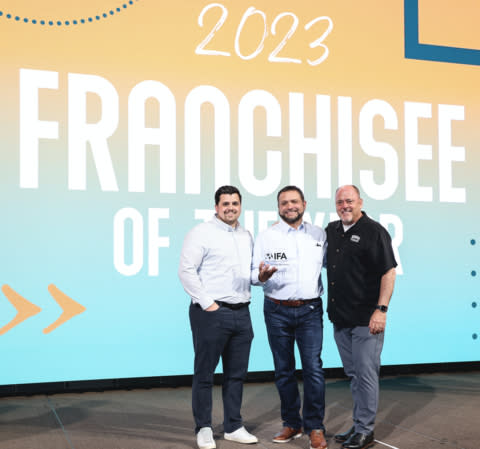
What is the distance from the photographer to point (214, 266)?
3213mm

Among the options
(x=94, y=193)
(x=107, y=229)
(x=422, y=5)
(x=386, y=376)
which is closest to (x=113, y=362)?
(x=107, y=229)

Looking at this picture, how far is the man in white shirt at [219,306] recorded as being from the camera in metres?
3.16

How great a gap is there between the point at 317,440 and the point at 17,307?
2456mm

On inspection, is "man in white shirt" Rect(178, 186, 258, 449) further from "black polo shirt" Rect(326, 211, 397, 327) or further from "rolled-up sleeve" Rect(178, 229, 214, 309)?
"black polo shirt" Rect(326, 211, 397, 327)

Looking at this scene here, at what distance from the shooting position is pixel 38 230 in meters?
4.45

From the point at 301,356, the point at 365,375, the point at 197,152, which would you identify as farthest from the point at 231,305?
the point at 197,152

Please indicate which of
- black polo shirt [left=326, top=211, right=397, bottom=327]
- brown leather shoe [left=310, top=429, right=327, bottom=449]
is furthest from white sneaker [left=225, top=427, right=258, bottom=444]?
black polo shirt [left=326, top=211, right=397, bottom=327]

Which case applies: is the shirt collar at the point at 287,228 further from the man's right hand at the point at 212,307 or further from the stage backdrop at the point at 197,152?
the stage backdrop at the point at 197,152

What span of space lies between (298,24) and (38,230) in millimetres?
2765

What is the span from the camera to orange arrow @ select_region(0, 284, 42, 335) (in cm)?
435

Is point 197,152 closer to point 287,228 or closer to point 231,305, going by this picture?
point 287,228

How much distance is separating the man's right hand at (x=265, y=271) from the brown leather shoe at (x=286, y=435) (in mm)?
857

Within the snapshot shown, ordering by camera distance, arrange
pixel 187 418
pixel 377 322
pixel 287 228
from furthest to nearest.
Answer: pixel 187 418 → pixel 287 228 → pixel 377 322

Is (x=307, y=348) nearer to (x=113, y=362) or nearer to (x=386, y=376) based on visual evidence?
(x=113, y=362)
